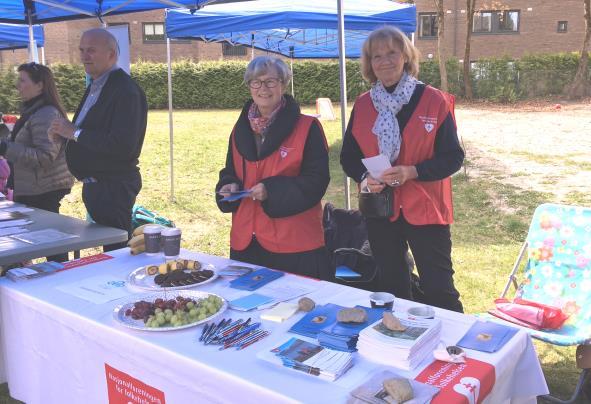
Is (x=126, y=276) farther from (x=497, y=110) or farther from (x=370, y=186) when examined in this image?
(x=497, y=110)

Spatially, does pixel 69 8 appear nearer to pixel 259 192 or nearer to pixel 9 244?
pixel 9 244

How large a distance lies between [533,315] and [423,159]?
3.24 feet

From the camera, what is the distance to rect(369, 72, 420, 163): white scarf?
7.86 ft

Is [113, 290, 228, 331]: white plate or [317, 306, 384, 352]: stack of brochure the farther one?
[113, 290, 228, 331]: white plate

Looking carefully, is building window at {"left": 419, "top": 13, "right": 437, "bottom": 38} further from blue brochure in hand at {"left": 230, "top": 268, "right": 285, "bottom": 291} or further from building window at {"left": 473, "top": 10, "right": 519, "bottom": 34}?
blue brochure in hand at {"left": 230, "top": 268, "right": 285, "bottom": 291}

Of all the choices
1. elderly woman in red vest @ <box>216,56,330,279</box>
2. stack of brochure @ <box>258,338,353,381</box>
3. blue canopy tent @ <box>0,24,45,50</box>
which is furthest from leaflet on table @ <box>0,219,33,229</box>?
blue canopy tent @ <box>0,24,45,50</box>

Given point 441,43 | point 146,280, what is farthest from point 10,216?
point 441,43

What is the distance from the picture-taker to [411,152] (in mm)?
2385

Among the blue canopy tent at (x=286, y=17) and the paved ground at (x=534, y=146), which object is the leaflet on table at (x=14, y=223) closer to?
the blue canopy tent at (x=286, y=17)

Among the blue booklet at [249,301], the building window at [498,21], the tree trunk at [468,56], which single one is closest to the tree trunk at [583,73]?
the tree trunk at [468,56]

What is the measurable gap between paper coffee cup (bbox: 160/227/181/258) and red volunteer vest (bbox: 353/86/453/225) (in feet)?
3.08

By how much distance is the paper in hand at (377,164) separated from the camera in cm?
222

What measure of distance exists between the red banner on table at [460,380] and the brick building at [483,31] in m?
23.9

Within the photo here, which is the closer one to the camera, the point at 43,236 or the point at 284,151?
the point at 284,151
